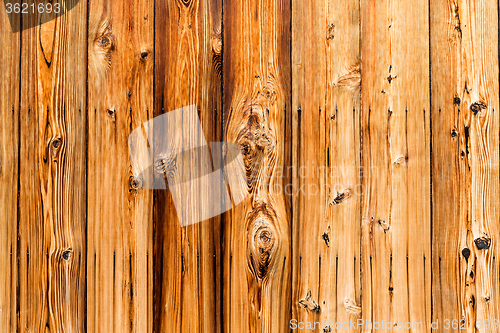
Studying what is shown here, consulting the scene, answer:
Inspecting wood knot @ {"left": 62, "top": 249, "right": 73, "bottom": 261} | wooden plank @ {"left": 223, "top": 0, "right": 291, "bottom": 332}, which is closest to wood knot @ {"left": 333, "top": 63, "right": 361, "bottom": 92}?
wooden plank @ {"left": 223, "top": 0, "right": 291, "bottom": 332}

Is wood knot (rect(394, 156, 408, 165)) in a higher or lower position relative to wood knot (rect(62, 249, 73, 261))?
higher

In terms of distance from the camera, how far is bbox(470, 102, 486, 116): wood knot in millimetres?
830

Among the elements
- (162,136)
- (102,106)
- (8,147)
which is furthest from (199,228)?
(8,147)

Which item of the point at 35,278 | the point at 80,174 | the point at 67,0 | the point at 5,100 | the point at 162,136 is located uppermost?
the point at 67,0

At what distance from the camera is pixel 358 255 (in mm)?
826

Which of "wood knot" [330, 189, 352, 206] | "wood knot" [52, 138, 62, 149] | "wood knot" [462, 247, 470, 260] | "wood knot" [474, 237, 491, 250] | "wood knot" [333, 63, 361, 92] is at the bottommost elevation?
"wood knot" [462, 247, 470, 260]

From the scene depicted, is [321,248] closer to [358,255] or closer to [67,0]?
[358,255]

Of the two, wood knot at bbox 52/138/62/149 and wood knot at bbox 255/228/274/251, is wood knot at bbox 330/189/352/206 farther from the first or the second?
wood knot at bbox 52/138/62/149

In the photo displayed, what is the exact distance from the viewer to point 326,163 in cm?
83

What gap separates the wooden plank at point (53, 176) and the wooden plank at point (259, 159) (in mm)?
419

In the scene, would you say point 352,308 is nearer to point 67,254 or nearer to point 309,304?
point 309,304

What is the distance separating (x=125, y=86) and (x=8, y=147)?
37 centimetres

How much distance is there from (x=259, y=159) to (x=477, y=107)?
0.63 m

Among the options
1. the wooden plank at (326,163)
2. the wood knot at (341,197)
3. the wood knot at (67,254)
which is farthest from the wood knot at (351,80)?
the wood knot at (67,254)
